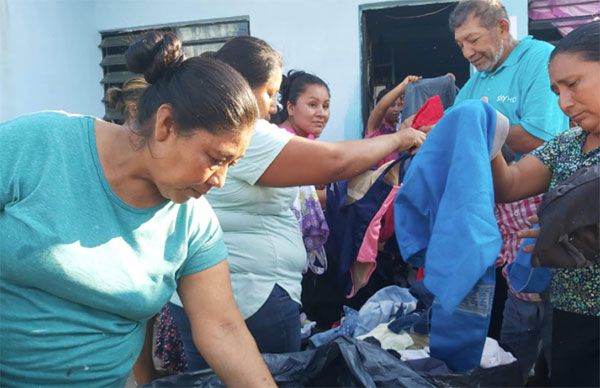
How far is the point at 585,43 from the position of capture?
1.56 metres

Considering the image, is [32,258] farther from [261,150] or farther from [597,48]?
[597,48]

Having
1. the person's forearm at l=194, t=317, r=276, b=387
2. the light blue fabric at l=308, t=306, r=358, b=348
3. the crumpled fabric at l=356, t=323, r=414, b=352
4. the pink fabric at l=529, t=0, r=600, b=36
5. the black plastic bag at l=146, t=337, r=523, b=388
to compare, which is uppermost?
the pink fabric at l=529, t=0, r=600, b=36

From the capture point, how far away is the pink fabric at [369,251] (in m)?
2.50

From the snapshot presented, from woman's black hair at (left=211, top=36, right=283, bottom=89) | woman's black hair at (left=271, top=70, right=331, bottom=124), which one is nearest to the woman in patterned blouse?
woman's black hair at (left=211, top=36, right=283, bottom=89)

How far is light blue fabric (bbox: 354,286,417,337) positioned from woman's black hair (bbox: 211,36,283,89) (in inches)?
47.1

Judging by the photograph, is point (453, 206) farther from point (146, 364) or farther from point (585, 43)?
point (146, 364)

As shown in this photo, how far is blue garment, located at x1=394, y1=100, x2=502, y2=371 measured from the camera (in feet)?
5.01

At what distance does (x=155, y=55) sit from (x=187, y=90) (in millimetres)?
164

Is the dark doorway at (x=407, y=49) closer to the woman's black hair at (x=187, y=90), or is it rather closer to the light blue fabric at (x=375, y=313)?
the light blue fabric at (x=375, y=313)

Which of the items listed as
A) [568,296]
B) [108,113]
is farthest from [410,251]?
[108,113]

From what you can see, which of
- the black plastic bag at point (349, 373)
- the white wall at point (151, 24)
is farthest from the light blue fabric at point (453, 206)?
the white wall at point (151, 24)

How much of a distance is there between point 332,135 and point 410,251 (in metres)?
3.03

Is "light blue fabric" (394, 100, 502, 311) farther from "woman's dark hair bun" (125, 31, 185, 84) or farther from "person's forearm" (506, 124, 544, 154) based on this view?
"woman's dark hair bun" (125, 31, 185, 84)

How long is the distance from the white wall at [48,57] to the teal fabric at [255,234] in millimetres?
3787
